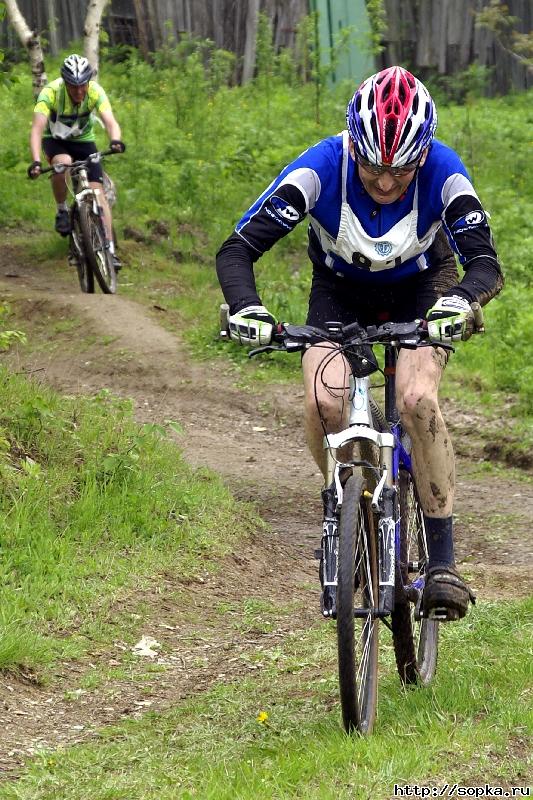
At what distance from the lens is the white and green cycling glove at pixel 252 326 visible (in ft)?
12.7

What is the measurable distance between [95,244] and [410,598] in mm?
7487

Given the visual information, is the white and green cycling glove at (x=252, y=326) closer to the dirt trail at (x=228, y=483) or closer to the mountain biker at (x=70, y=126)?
the dirt trail at (x=228, y=483)

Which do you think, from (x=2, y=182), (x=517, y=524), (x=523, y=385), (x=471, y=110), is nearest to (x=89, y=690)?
(x=517, y=524)

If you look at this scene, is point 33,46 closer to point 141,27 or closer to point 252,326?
point 141,27

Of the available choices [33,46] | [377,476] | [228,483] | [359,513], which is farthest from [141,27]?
[359,513]

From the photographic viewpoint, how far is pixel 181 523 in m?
6.40

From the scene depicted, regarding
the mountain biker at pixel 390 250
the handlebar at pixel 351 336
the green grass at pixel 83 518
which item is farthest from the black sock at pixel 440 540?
the green grass at pixel 83 518

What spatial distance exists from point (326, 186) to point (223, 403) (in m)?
4.84

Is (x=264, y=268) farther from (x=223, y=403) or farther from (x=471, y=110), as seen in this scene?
(x=471, y=110)

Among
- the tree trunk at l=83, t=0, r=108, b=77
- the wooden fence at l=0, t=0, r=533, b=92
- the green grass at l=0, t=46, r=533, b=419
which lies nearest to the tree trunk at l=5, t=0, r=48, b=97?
the tree trunk at l=83, t=0, r=108, b=77

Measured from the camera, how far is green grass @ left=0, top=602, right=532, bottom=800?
3.57 m

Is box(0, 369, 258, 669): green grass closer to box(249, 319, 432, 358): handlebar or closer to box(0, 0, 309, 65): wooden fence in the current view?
box(249, 319, 432, 358): handlebar

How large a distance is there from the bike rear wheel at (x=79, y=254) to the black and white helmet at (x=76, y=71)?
112cm

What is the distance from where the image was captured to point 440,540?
4352mm
